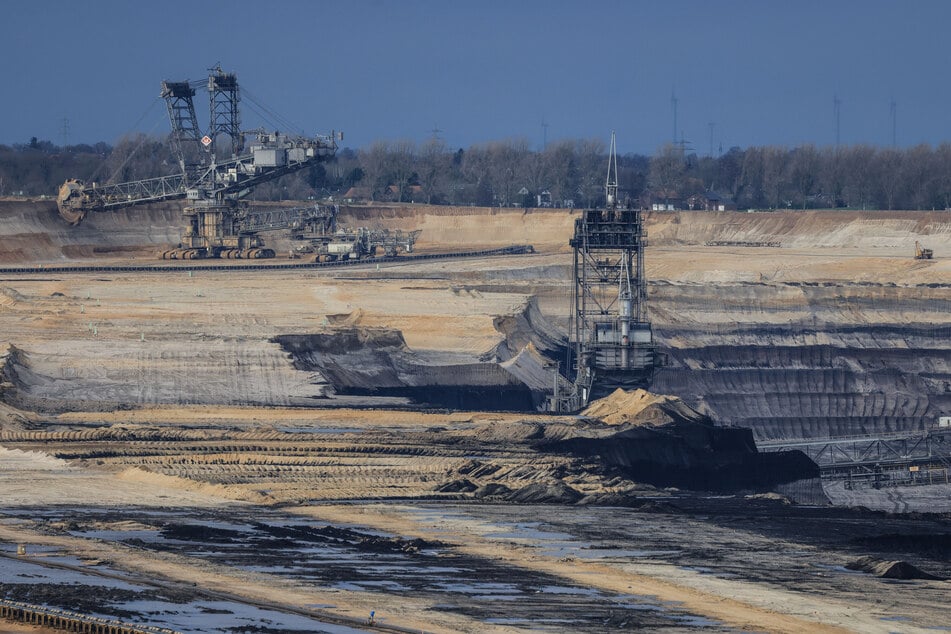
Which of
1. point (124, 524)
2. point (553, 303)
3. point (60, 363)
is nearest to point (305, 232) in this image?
point (553, 303)

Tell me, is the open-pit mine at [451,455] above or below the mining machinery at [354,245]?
below

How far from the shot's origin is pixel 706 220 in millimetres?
154250

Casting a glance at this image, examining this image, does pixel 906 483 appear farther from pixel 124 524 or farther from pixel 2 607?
pixel 2 607

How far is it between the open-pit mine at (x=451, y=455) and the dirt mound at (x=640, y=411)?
139 millimetres

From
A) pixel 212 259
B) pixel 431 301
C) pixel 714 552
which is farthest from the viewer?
pixel 212 259

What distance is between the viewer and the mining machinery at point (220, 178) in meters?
125

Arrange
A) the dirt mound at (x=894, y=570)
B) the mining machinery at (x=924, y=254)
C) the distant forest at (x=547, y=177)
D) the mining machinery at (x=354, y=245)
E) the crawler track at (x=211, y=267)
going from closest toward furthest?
the dirt mound at (x=894, y=570) → the crawler track at (x=211, y=267) → the mining machinery at (x=924, y=254) → the mining machinery at (x=354, y=245) → the distant forest at (x=547, y=177)

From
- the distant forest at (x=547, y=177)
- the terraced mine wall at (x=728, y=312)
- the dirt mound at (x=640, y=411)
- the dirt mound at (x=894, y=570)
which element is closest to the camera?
the dirt mound at (x=894, y=570)

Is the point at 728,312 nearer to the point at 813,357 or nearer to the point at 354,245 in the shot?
the point at 813,357

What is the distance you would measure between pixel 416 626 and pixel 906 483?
3200 cm

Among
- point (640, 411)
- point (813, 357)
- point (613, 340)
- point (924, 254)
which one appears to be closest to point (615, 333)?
point (613, 340)

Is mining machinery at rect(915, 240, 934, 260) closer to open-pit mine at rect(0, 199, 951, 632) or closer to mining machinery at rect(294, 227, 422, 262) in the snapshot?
open-pit mine at rect(0, 199, 951, 632)

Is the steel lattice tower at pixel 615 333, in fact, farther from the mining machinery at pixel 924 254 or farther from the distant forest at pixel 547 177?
the distant forest at pixel 547 177

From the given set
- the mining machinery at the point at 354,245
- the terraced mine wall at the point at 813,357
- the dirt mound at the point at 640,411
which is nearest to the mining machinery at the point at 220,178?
the mining machinery at the point at 354,245
